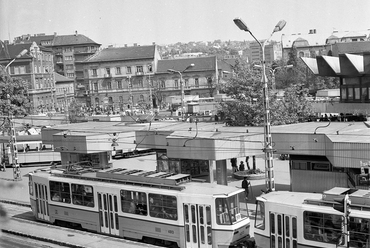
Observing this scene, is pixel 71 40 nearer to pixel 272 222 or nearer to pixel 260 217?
pixel 260 217

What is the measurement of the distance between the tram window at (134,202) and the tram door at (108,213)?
1.18ft

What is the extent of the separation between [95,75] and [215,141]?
54635mm

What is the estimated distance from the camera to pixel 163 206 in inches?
529

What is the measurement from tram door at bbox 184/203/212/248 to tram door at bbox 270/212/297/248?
5.31 feet

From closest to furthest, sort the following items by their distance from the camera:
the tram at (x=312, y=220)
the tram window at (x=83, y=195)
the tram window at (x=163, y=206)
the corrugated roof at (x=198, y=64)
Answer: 1. the tram at (x=312, y=220)
2. the tram window at (x=163, y=206)
3. the tram window at (x=83, y=195)
4. the corrugated roof at (x=198, y=64)

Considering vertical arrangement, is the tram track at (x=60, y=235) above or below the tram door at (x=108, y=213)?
below

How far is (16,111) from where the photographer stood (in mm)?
43469

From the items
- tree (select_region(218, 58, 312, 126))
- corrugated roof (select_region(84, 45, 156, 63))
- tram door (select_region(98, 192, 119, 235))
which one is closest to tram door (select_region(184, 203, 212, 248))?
tram door (select_region(98, 192, 119, 235))

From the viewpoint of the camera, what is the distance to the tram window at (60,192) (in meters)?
16.2

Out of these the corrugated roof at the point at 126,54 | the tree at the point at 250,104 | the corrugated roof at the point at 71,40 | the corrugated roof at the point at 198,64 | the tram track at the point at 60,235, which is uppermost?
the corrugated roof at the point at 71,40

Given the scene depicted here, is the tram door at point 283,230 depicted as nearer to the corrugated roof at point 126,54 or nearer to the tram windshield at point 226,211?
the tram windshield at point 226,211

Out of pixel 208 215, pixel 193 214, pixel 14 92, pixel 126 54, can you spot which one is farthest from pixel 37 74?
pixel 208 215

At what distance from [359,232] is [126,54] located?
199 ft

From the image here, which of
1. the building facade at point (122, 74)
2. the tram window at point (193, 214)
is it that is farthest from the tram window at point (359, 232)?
the building facade at point (122, 74)
